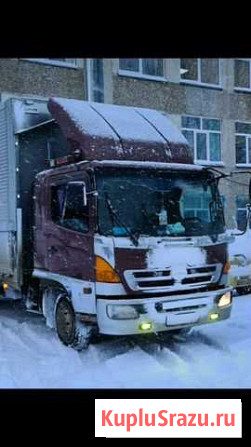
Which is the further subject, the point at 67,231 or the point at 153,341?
the point at 153,341

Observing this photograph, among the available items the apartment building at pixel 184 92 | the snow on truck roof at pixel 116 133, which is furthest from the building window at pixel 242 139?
the snow on truck roof at pixel 116 133

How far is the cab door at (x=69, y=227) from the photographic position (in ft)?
18.2

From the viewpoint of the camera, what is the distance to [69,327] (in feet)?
19.5

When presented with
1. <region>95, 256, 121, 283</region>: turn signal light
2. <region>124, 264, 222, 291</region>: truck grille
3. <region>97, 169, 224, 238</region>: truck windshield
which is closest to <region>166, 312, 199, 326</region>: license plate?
<region>124, 264, 222, 291</region>: truck grille

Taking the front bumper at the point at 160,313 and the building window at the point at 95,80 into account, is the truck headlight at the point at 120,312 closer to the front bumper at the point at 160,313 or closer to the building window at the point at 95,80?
the front bumper at the point at 160,313

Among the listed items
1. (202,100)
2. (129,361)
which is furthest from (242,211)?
(202,100)

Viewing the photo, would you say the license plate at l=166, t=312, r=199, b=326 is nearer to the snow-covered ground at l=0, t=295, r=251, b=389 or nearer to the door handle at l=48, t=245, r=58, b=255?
the snow-covered ground at l=0, t=295, r=251, b=389

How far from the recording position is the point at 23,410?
15.9 feet

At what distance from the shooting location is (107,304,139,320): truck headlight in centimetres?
540

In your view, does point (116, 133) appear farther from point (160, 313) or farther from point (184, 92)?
point (184, 92)

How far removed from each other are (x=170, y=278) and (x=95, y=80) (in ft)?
11.8
